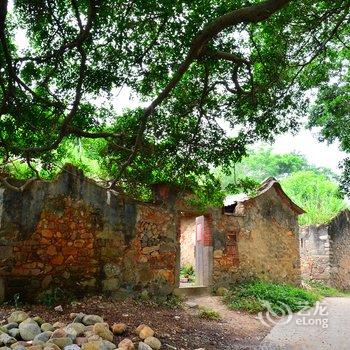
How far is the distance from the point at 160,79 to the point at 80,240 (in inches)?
131

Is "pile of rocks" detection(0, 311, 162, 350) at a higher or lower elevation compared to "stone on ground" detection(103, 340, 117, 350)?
higher

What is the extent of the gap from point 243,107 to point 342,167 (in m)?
3.31

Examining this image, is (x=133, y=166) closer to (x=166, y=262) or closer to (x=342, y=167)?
(x=166, y=262)

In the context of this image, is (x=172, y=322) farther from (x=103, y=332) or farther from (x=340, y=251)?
(x=340, y=251)

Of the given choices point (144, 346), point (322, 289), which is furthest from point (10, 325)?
point (322, 289)

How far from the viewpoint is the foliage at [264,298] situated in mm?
8625

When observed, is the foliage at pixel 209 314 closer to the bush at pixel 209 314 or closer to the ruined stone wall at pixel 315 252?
the bush at pixel 209 314

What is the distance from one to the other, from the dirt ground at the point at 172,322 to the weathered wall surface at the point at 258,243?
258 centimetres

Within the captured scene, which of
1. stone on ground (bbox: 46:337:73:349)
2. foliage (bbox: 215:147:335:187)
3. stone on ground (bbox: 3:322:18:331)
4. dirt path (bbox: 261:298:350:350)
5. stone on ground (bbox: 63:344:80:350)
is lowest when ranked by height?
dirt path (bbox: 261:298:350:350)

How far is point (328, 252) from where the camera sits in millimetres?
14711

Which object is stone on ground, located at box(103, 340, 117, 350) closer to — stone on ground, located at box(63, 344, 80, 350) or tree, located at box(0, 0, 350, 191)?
stone on ground, located at box(63, 344, 80, 350)

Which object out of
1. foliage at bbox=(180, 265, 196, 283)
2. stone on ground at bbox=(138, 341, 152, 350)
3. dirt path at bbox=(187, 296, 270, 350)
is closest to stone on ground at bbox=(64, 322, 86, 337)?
stone on ground at bbox=(138, 341, 152, 350)

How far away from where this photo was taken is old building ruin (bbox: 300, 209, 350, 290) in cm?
1473

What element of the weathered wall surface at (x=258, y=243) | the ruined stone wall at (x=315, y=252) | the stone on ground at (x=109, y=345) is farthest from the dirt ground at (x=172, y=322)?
the ruined stone wall at (x=315, y=252)
